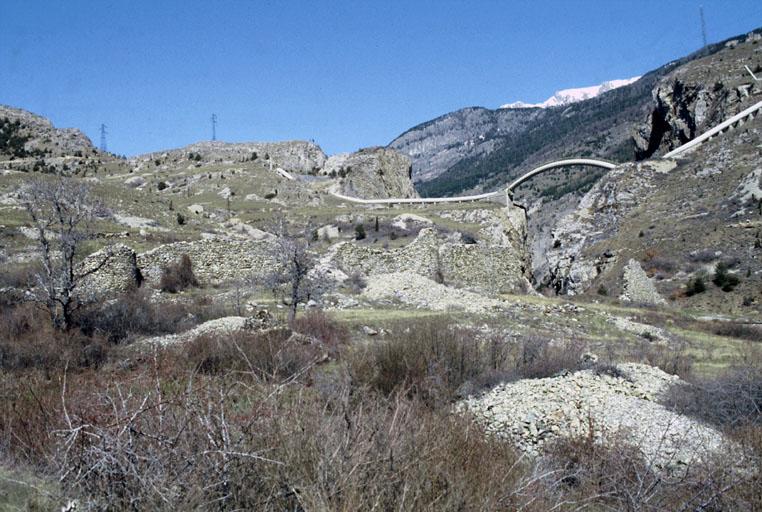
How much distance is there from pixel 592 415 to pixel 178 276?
2001 centimetres

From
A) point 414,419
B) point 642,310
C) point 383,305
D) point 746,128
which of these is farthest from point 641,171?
point 414,419

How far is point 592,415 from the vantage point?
773 cm

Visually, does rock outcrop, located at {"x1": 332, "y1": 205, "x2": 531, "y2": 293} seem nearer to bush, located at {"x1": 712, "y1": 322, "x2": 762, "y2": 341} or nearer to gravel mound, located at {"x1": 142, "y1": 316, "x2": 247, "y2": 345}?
bush, located at {"x1": 712, "y1": 322, "x2": 762, "y2": 341}

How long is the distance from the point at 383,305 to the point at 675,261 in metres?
21.4

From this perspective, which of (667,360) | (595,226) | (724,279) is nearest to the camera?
(667,360)

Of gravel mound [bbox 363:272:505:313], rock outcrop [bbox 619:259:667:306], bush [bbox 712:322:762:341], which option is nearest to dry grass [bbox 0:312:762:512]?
gravel mound [bbox 363:272:505:313]

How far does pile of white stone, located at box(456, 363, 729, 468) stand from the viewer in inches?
264

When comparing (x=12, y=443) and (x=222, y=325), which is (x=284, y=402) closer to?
(x=12, y=443)

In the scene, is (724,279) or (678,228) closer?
(724,279)

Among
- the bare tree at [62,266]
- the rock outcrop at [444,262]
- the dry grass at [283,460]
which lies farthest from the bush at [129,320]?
the rock outcrop at [444,262]

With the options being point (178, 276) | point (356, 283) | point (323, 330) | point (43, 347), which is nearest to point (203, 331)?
point (323, 330)

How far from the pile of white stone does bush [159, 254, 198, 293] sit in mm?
17737

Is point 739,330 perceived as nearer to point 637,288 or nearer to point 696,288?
point 637,288

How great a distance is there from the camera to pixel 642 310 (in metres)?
23.4
